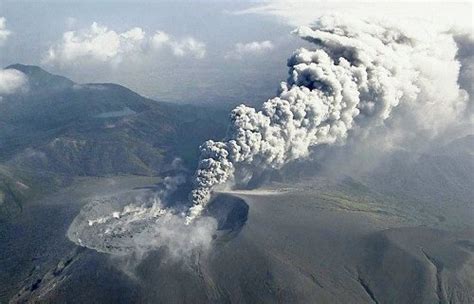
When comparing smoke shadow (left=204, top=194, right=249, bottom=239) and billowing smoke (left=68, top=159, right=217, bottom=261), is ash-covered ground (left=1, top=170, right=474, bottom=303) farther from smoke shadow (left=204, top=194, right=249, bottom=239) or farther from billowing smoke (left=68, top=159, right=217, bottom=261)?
billowing smoke (left=68, top=159, right=217, bottom=261)

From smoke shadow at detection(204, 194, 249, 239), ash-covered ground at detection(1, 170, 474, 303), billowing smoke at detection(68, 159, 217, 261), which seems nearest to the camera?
ash-covered ground at detection(1, 170, 474, 303)

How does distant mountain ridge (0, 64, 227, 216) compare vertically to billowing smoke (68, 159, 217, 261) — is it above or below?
below

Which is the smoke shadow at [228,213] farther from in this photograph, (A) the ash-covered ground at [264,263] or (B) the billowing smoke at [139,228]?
(B) the billowing smoke at [139,228]

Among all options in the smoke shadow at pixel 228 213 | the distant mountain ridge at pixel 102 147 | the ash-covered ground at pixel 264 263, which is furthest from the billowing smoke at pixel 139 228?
the distant mountain ridge at pixel 102 147

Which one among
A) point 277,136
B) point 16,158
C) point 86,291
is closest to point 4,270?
point 86,291

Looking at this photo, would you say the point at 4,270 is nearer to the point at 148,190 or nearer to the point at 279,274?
the point at 148,190

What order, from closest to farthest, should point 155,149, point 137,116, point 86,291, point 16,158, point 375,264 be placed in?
point 86,291, point 375,264, point 16,158, point 155,149, point 137,116

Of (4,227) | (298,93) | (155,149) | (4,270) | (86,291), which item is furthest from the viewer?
(155,149)

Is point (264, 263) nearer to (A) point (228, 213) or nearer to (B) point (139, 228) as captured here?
(A) point (228, 213)

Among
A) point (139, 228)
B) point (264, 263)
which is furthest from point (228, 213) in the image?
point (264, 263)

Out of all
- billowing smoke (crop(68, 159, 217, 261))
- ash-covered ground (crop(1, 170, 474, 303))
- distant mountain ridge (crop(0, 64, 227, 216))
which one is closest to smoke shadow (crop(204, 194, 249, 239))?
ash-covered ground (crop(1, 170, 474, 303))

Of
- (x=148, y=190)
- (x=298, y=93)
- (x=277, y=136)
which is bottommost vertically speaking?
(x=148, y=190)
